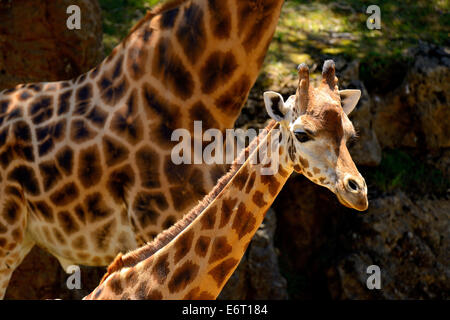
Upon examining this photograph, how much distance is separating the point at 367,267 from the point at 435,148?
5.91ft

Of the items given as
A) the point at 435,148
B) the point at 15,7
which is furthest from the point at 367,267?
the point at 15,7

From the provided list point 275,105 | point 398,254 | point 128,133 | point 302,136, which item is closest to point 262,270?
point 398,254

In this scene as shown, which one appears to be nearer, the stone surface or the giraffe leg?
the giraffe leg

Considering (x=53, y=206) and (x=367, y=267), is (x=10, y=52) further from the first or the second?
(x=367, y=267)

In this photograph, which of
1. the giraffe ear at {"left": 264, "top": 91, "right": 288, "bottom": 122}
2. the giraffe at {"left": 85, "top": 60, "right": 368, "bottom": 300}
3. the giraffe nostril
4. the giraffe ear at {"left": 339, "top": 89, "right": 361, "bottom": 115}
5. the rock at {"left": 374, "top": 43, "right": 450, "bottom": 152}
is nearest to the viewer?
the giraffe nostril

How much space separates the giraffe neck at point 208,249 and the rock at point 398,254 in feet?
13.3

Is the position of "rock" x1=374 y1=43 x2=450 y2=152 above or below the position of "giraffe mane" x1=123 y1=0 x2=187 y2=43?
below

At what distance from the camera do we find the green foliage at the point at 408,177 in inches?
306

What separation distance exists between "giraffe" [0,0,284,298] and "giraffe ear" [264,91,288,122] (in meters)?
1.56

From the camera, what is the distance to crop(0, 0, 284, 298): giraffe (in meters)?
5.19

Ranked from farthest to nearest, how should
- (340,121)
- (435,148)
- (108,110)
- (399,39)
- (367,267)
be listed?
(399,39), (435,148), (367,267), (108,110), (340,121)

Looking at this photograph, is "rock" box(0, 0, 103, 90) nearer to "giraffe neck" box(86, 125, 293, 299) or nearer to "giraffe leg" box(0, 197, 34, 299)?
"giraffe leg" box(0, 197, 34, 299)

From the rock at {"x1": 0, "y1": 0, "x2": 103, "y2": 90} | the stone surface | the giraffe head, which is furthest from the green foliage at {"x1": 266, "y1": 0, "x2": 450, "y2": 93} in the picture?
the giraffe head

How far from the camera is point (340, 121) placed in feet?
11.3
